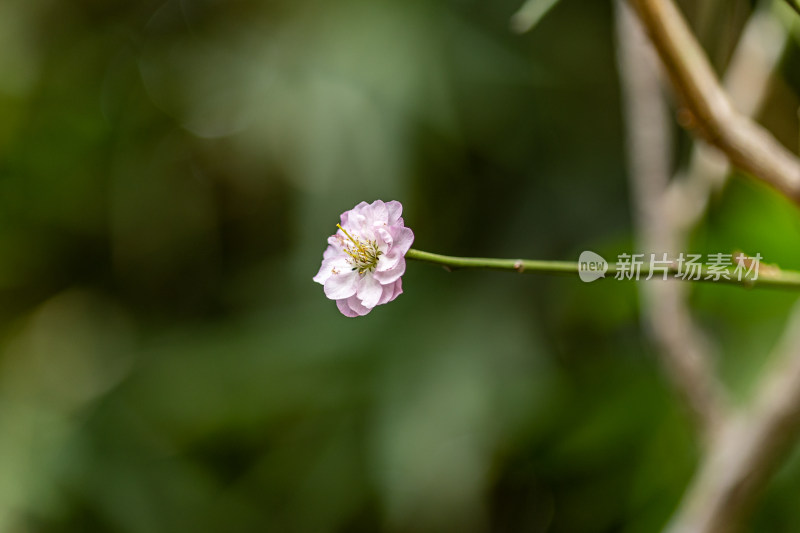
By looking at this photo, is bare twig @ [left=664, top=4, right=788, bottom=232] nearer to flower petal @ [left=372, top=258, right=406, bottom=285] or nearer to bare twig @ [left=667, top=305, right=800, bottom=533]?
bare twig @ [left=667, top=305, right=800, bottom=533]

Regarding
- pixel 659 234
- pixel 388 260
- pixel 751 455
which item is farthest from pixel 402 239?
pixel 659 234

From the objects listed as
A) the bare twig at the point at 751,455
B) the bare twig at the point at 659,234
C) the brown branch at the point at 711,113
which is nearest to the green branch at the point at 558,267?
the brown branch at the point at 711,113

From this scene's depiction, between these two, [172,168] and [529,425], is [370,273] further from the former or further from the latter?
[172,168]

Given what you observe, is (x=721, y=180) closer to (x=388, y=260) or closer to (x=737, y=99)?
(x=737, y=99)

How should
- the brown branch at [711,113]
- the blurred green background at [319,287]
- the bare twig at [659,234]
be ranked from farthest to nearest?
1. the blurred green background at [319,287]
2. the bare twig at [659,234]
3. the brown branch at [711,113]

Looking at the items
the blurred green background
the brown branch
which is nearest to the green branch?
the brown branch

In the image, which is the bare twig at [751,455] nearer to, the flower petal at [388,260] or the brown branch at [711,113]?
the brown branch at [711,113]

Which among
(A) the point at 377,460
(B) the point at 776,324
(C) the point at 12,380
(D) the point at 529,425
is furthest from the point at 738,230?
(C) the point at 12,380
